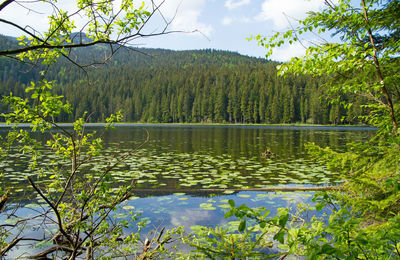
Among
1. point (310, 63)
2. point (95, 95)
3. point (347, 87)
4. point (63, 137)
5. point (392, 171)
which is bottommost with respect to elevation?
point (392, 171)

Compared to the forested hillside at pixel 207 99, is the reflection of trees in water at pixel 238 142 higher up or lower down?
lower down

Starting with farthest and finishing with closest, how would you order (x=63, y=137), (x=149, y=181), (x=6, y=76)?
(x=6, y=76) < (x=149, y=181) < (x=63, y=137)

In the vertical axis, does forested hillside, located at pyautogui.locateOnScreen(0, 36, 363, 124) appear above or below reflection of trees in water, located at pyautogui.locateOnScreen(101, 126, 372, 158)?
above

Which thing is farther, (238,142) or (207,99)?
(207,99)

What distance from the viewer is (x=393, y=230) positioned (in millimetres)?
1511

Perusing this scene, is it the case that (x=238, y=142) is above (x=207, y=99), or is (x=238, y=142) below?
below

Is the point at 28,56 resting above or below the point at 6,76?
below

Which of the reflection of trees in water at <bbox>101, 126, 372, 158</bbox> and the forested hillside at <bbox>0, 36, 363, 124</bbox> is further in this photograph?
the forested hillside at <bbox>0, 36, 363, 124</bbox>

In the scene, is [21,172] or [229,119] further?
[229,119]

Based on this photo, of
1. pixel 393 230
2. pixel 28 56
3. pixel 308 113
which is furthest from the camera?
pixel 308 113

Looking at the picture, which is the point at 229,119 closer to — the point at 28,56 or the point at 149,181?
the point at 149,181

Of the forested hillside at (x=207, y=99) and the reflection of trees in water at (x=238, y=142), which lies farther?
the forested hillside at (x=207, y=99)

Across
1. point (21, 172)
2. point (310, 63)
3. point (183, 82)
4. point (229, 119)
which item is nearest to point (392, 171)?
point (310, 63)

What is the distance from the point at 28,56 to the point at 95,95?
410 feet
